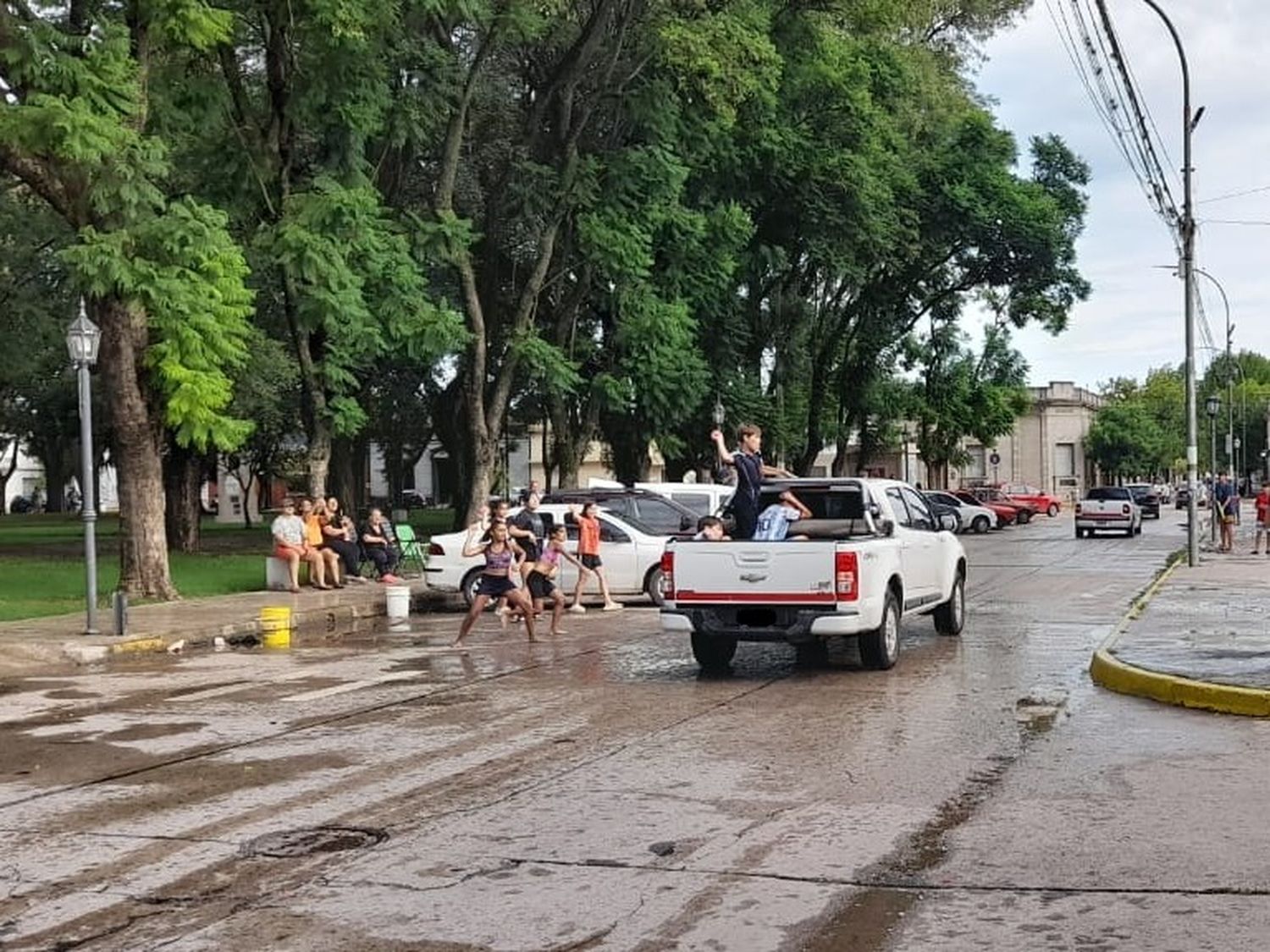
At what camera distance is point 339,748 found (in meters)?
9.91

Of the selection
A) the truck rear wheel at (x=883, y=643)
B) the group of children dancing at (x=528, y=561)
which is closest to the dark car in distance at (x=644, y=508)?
the group of children dancing at (x=528, y=561)

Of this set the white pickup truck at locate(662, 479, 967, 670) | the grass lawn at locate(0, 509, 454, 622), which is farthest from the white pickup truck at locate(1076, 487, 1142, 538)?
the white pickup truck at locate(662, 479, 967, 670)

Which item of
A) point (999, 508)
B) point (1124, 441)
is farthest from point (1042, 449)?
point (999, 508)

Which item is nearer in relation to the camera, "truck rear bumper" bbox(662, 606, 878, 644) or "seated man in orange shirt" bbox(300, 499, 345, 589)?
"truck rear bumper" bbox(662, 606, 878, 644)

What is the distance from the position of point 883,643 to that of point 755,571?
143 centimetres

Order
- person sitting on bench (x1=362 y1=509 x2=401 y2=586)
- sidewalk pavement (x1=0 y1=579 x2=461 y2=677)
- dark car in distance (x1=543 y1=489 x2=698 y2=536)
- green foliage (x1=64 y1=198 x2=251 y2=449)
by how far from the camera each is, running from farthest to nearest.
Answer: person sitting on bench (x1=362 y1=509 x2=401 y2=586) → dark car in distance (x1=543 y1=489 x2=698 y2=536) → green foliage (x1=64 y1=198 x2=251 y2=449) → sidewalk pavement (x1=0 y1=579 x2=461 y2=677)

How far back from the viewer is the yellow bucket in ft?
59.9

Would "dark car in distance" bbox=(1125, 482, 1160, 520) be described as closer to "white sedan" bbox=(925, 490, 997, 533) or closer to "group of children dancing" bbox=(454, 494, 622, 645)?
"white sedan" bbox=(925, 490, 997, 533)

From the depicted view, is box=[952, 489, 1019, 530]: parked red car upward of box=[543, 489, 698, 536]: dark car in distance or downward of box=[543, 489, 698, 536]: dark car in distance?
downward

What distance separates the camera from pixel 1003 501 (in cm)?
6100

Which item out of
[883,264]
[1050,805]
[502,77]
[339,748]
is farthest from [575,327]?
[1050,805]

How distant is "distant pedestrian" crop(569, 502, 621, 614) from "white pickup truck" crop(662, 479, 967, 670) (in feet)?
19.7

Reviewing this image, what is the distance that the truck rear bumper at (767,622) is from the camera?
12766mm

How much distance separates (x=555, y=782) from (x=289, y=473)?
61.8 m
